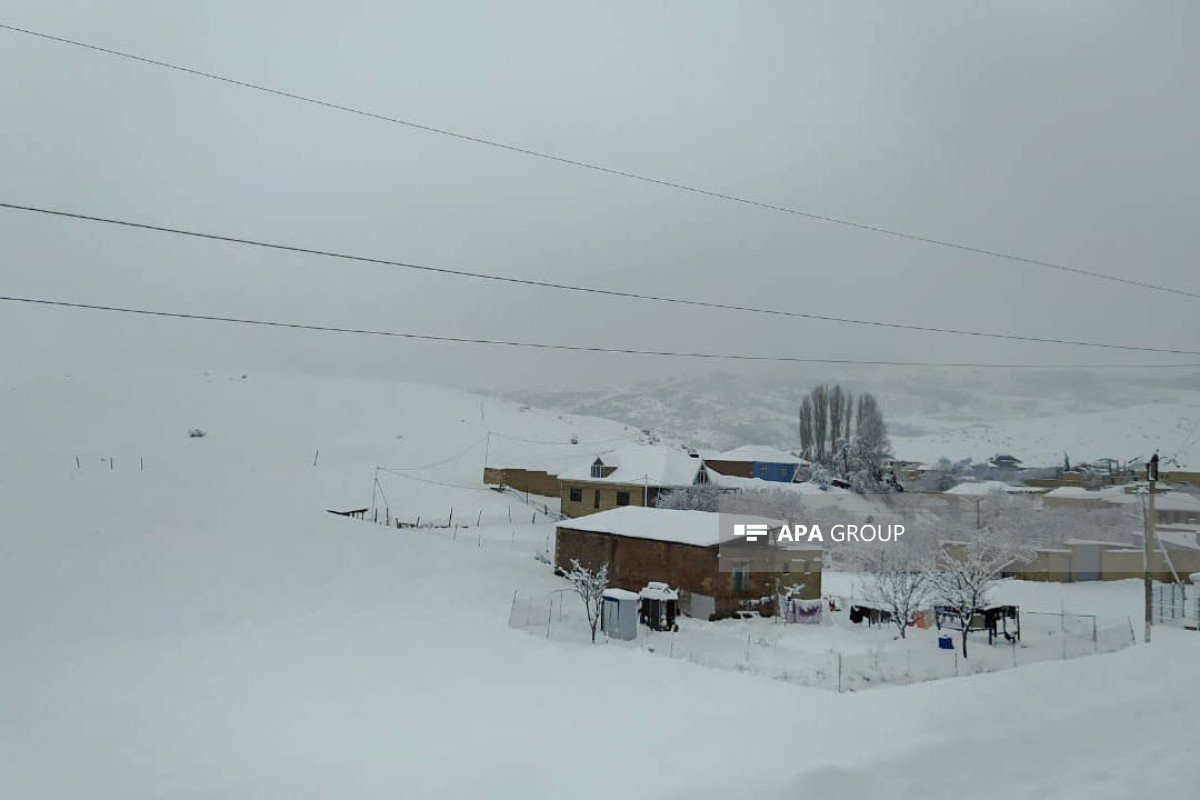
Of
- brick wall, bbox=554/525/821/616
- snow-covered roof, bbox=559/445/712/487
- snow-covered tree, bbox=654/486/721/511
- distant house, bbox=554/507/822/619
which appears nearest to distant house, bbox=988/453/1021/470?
snow-covered tree, bbox=654/486/721/511

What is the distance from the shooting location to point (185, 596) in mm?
26953

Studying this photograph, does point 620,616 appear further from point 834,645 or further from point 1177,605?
point 1177,605

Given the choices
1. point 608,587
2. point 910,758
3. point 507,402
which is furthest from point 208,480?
point 507,402

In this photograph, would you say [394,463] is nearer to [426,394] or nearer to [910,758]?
[426,394]

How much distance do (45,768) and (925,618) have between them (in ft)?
108

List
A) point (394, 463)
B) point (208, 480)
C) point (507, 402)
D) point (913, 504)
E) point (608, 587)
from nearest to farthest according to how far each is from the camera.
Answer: point (608, 587) < point (208, 480) < point (913, 504) < point (394, 463) < point (507, 402)

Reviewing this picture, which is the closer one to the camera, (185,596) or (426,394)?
(185,596)

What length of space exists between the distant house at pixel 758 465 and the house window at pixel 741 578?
53.1 meters

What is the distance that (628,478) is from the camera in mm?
57938

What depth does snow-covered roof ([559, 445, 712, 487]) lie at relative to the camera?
5744 centimetres

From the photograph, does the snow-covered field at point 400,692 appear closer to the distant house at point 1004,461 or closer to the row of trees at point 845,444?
the row of trees at point 845,444

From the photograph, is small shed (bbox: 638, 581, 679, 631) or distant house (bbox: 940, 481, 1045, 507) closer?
small shed (bbox: 638, 581, 679, 631)

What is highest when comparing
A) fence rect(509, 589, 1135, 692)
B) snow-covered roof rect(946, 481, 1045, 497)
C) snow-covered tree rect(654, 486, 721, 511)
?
snow-covered roof rect(946, 481, 1045, 497)

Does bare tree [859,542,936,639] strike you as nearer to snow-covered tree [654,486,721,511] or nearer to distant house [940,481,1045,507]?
snow-covered tree [654,486,721,511]
